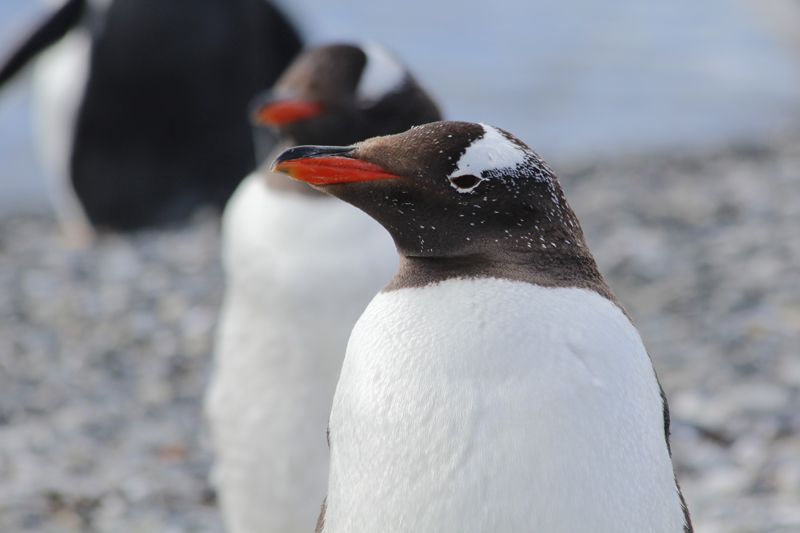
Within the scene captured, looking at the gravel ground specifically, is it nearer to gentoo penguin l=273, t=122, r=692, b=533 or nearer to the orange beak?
the orange beak

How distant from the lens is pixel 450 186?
159 centimetres

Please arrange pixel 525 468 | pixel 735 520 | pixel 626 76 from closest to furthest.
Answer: pixel 525 468 → pixel 735 520 → pixel 626 76

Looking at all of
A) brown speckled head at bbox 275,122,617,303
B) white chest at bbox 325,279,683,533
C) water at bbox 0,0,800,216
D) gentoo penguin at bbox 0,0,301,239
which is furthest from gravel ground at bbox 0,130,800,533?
water at bbox 0,0,800,216

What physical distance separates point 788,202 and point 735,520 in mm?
3869

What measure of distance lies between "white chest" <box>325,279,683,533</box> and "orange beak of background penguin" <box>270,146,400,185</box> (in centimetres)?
22

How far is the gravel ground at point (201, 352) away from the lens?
350cm

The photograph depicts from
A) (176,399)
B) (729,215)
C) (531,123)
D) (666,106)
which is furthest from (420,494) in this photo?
(666,106)

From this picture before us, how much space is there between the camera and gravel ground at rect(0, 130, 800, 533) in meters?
3.50

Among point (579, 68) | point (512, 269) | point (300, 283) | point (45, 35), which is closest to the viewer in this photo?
point (512, 269)

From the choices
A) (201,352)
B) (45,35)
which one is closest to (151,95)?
(45,35)

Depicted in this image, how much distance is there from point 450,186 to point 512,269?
0.57 feet

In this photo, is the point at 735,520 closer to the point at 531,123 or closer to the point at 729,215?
the point at 729,215

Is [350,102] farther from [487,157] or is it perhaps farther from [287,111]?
[487,157]

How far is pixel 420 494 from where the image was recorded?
1547mm
